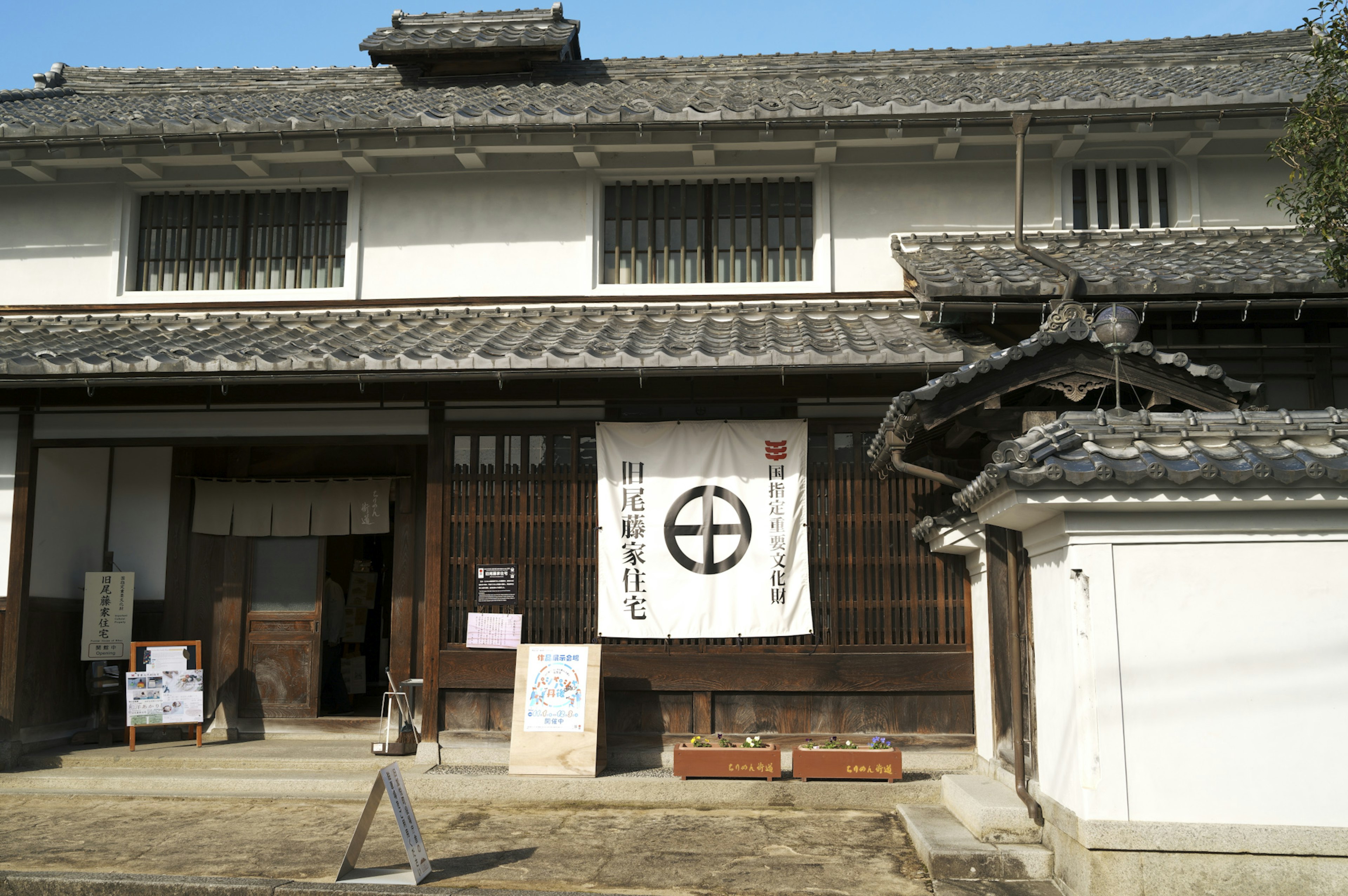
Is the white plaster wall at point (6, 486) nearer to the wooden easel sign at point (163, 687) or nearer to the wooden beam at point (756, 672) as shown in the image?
the wooden easel sign at point (163, 687)

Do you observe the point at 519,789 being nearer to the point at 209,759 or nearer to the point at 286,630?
the point at 209,759

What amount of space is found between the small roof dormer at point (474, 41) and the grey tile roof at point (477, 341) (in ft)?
15.1

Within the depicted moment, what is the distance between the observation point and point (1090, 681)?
583cm

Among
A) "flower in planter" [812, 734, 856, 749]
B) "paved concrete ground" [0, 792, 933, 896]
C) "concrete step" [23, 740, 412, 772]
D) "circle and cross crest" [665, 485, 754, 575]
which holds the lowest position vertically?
"paved concrete ground" [0, 792, 933, 896]

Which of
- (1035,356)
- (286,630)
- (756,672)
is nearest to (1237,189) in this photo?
(1035,356)

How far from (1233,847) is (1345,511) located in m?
1.94

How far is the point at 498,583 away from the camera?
994 centimetres

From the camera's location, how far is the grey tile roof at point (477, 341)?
916cm

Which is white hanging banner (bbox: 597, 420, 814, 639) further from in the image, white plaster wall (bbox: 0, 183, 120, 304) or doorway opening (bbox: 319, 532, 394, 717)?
white plaster wall (bbox: 0, 183, 120, 304)

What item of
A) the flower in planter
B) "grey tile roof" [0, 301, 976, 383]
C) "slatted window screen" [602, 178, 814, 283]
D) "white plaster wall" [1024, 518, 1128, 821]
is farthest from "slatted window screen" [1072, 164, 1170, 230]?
"white plaster wall" [1024, 518, 1128, 821]

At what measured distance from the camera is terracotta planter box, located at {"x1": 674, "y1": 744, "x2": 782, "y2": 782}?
29.5 feet

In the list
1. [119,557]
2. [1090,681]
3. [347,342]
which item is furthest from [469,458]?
[1090,681]

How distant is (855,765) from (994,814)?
7.38ft

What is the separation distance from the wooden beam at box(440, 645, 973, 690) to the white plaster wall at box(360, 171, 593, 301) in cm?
409
